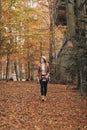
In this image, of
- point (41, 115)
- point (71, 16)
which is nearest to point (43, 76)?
point (41, 115)

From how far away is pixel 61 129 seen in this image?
9312mm

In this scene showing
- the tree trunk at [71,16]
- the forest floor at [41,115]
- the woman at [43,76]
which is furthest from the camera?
the tree trunk at [71,16]

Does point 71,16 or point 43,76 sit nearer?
point 43,76

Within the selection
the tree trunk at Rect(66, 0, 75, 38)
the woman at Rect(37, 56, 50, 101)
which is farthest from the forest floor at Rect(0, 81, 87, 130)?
the tree trunk at Rect(66, 0, 75, 38)

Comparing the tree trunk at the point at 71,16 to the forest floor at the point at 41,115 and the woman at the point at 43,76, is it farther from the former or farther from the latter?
the forest floor at the point at 41,115

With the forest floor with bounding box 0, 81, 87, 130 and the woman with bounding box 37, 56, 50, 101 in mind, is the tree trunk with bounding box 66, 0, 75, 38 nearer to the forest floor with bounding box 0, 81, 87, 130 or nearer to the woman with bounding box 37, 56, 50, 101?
the woman with bounding box 37, 56, 50, 101

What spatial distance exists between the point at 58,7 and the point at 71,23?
12747 millimetres

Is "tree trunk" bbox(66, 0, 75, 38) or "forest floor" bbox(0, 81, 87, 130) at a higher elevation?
"tree trunk" bbox(66, 0, 75, 38)

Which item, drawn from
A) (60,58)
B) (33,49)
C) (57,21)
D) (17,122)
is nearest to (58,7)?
(57,21)

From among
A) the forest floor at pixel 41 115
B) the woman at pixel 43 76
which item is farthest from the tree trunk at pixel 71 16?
the forest floor at pixel 41 115

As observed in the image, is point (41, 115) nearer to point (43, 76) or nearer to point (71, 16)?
point (43, 76)

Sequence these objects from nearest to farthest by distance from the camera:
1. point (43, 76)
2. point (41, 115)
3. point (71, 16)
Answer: point (41, 115) → point (43, 76) → point (71, 16)

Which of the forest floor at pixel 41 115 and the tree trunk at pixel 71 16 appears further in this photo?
the tree trunk at pixel 71 16

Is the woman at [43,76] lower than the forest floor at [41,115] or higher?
higher
